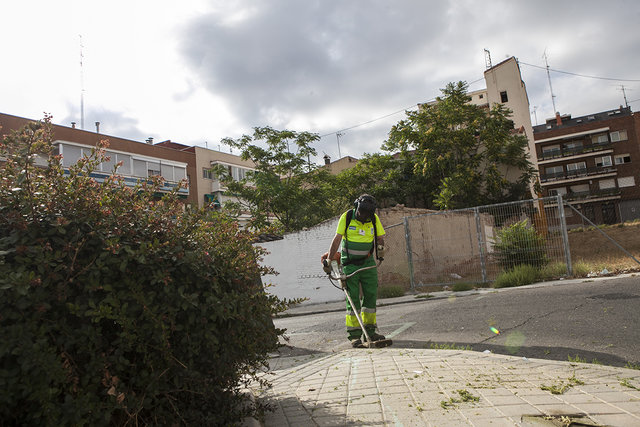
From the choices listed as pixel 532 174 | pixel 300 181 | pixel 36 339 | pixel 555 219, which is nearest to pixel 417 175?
pixel 532 174

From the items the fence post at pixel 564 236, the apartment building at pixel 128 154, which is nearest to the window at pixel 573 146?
the apartment building at pixel 128 154

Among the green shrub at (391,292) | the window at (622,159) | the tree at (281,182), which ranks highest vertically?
the window at (622,159)

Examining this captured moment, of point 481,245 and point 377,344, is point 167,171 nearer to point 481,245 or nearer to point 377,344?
point 481,245

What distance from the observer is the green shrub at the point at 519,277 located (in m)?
11.1

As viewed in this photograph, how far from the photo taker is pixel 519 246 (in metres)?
12.0

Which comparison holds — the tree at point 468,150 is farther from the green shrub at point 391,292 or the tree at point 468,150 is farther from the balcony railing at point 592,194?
the balcony railing at point 592,194

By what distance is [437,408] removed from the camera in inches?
109

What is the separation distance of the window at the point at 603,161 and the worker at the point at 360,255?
6933 cm

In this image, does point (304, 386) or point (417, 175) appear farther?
point (417, 175)

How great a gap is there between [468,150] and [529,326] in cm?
2551

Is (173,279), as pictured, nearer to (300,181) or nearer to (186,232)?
(186,232)

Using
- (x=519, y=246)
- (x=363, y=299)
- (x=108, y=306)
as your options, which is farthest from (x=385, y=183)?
(x=108, y=306)

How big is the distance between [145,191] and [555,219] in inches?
460

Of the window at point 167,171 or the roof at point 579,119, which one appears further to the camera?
the roof at point 579,119
